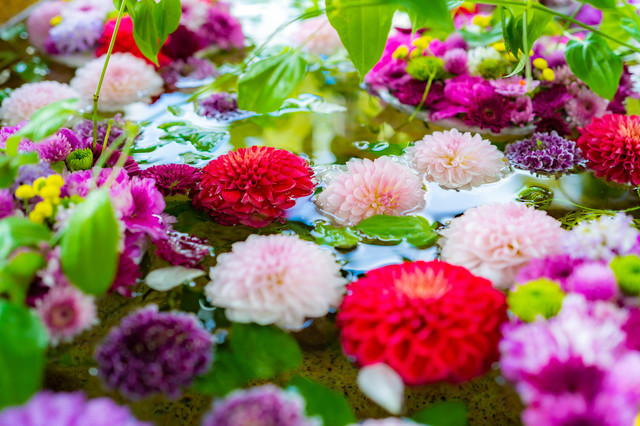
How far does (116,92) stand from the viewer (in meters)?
1.17

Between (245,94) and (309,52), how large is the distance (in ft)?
1.58

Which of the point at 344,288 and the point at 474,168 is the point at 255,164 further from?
the point at 474,168

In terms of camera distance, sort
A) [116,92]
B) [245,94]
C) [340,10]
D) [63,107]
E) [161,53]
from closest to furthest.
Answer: [63,107]
[340,10]
[245,94]
[116,92]
[161,53]

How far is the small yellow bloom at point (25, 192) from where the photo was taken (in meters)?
0.64

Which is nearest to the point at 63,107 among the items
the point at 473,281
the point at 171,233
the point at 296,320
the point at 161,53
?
the point at 171,233

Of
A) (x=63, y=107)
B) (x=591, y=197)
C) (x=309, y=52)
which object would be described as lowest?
(x=591, y=197)

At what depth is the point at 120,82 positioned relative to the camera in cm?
118

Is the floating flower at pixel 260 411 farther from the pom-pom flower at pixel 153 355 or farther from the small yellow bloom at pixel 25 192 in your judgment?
the small yellow bloom at pixel 25 192

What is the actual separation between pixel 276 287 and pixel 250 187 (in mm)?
229

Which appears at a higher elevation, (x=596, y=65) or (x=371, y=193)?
(x=596, y=65)

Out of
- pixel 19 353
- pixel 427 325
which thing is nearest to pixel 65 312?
pixel 19 353

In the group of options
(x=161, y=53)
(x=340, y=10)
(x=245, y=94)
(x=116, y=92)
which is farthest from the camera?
(x=161, y=53)

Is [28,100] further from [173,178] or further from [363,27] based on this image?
[363,27]

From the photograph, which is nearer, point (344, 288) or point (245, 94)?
point (344, 288)
